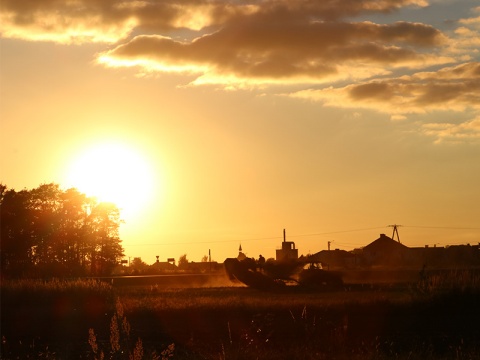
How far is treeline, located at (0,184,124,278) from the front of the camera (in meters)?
74.6

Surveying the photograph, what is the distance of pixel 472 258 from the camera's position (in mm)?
94938

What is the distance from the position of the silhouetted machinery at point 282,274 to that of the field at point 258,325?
49.5ft

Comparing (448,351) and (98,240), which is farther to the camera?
(98,240)

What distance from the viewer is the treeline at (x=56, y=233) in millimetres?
74625

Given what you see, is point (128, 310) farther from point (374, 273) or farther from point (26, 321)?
point (374, 273)

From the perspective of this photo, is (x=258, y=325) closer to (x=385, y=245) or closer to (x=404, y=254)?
(x=404, y=254)

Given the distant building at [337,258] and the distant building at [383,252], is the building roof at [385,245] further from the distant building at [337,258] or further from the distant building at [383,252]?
the distant building at [337,258]

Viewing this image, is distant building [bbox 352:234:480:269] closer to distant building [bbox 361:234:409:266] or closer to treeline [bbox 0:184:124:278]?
distant building [bbox 361:234:409:266]

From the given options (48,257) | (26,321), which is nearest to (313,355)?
(26,321)

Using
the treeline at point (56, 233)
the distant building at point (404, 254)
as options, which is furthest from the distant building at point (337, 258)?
the treeline at point (56, 233)

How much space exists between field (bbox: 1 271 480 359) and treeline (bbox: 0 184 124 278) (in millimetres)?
33976

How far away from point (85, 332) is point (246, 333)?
589 centimetres

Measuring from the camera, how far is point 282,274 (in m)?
51.6

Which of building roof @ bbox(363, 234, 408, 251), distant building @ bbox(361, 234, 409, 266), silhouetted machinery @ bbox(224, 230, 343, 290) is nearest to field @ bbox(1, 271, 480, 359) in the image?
silhouetted machinery @ bbox(224, 230, 343, 290)
